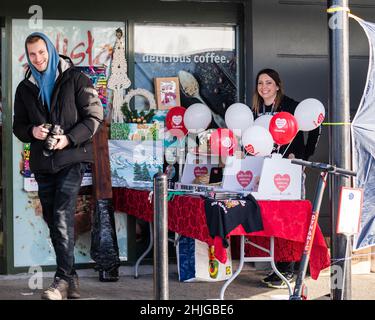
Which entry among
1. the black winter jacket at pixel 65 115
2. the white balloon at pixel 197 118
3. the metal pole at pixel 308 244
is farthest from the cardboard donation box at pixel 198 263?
the metal pole at pixel 308 244

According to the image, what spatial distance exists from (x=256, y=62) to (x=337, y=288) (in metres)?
2.71

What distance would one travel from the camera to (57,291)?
5777mm

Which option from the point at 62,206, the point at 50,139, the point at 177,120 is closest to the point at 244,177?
the point at 177,120

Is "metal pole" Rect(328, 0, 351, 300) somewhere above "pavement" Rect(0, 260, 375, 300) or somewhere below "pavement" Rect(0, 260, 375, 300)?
above

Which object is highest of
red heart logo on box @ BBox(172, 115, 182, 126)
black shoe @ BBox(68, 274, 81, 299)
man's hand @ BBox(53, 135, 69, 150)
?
red heart logo on box @ BBox(172, 115, 182, 126)

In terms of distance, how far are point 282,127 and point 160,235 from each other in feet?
5.49

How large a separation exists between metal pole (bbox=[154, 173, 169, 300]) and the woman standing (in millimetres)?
2063

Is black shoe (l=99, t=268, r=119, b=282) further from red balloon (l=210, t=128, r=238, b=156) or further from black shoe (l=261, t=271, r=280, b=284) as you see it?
red balloon (l=210, t=128, r=238, b=156)

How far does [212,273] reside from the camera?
6.87 meters

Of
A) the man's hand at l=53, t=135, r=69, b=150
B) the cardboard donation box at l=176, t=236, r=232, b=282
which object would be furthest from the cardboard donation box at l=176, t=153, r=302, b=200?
the man's hand at l=53, t=135, r=69, b=150

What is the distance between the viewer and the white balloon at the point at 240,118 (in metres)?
6.42

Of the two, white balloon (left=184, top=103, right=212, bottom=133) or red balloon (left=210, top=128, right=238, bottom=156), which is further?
white balloon (left=184, top=103, right=212, bottom=133)

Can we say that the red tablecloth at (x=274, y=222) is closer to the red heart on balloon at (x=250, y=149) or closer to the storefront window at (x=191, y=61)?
the red heart on balloon at (x=250, y=149)

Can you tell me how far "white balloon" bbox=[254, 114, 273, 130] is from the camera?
20.9 ft
